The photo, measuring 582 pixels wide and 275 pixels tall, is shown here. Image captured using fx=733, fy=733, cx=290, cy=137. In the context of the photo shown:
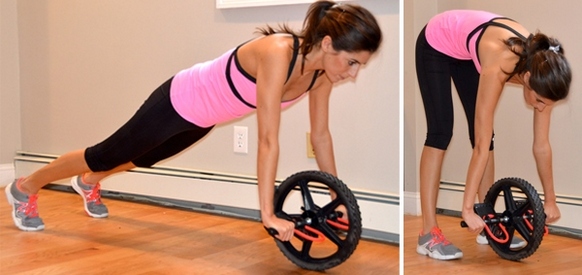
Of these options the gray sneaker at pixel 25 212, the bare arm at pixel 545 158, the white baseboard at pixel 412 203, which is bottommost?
the gray sneaker at pixel 25 212

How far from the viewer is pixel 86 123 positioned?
2.68m

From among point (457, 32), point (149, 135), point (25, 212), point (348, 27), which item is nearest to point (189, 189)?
point (25, 212)

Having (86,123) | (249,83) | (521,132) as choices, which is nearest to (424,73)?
(521,132)

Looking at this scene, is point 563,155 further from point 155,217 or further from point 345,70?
point 155,217

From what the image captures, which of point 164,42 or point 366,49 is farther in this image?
point 164,42

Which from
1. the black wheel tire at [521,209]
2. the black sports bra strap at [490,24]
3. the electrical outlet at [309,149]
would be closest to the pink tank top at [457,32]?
the black sports bra strap at [490,24]

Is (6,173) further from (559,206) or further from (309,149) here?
(559,206)

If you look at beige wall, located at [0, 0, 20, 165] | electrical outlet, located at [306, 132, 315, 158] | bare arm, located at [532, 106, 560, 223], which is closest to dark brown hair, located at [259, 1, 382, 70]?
electrical outlet, located at [306, 132, 315, 158]

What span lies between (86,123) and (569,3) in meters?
2.17

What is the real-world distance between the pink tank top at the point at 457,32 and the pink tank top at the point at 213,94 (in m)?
0.93

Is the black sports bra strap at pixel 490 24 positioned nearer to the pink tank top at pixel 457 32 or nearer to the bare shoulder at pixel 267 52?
the pink tank top at pixel 457 32

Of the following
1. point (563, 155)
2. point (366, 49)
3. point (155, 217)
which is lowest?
point (155, 217)

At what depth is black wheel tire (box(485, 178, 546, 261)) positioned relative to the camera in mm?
828

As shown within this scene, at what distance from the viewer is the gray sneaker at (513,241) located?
0.88 metres
